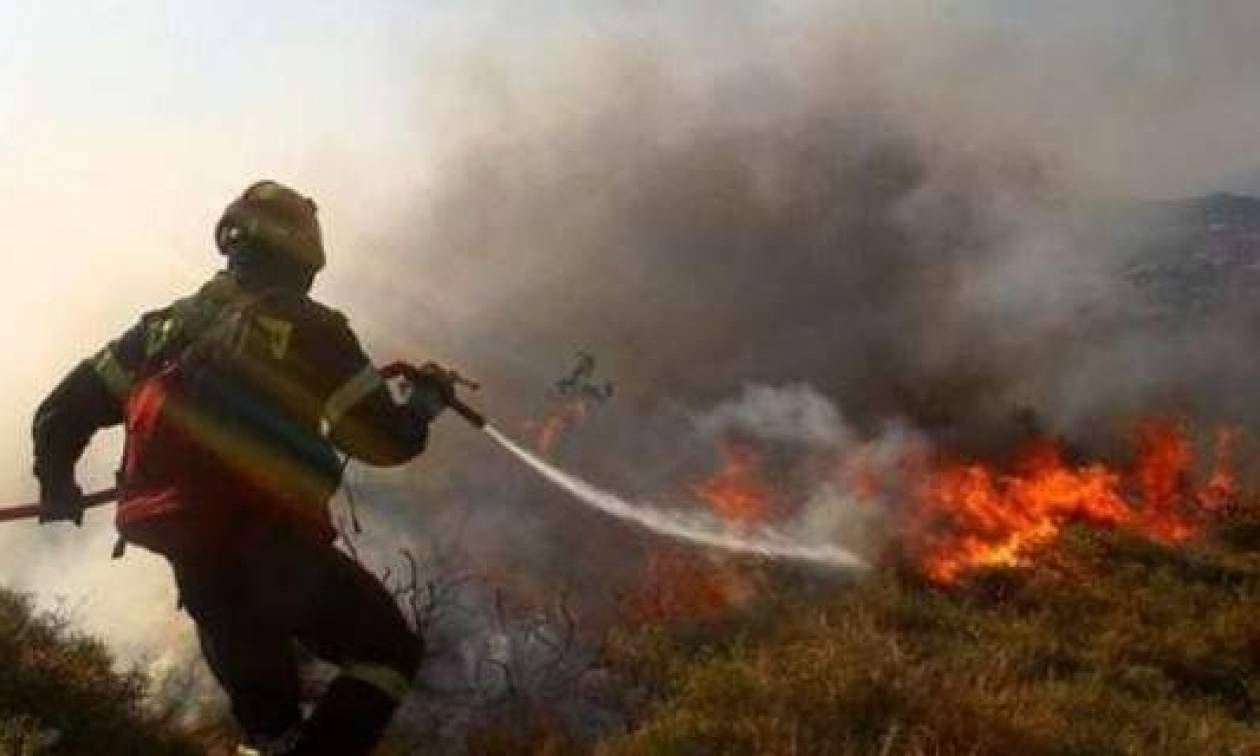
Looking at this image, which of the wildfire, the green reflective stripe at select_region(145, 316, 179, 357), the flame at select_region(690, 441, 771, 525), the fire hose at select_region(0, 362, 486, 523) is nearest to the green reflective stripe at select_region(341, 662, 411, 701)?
the fire hose at select_region(0, 362, 486, 523)

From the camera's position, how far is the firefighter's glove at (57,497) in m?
5.04

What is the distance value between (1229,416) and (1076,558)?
8.60 meters

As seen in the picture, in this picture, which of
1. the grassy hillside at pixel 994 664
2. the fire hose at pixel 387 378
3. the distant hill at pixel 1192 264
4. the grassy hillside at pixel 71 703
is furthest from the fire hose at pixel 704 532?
the distant hill at pixel 1192 264

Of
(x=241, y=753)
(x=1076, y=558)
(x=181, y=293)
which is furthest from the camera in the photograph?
(x=181, y=293)

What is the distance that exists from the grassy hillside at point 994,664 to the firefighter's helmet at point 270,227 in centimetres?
317

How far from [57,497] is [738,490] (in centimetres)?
1095

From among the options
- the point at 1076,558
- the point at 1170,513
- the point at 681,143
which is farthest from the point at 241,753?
the point at 681,143

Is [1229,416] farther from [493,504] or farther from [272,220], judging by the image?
[272,220]

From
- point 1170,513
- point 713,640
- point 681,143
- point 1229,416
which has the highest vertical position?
point 681,143

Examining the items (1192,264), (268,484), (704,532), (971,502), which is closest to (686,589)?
(704,532)

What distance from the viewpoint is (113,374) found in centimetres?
495

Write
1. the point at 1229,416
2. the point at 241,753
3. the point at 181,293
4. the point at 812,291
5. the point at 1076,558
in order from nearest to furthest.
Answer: the point at 241,753, the point at 1076,558, the point at 181,293, the point at 1229,416, the point at 812,291

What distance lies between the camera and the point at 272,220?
487cm

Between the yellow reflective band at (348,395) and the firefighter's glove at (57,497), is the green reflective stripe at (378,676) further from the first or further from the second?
the firefighter's glove at (57,497)
